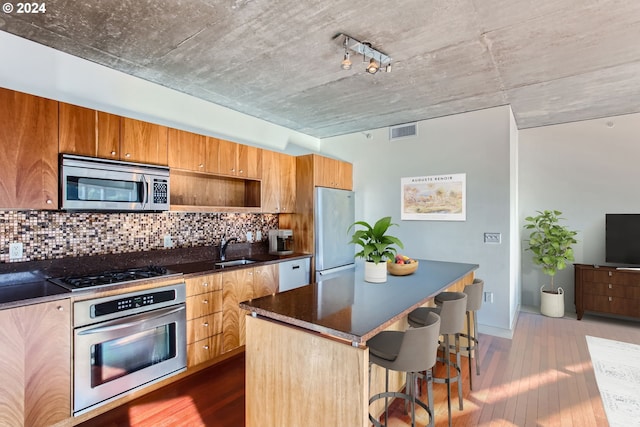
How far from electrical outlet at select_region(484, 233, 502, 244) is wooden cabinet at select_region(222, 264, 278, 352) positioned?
269 cm

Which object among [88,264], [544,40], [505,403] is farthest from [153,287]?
[544,40]

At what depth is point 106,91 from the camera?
2.82 metres

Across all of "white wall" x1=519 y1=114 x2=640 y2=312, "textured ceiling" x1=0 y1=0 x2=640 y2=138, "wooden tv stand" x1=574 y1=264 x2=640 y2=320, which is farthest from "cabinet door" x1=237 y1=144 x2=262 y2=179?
"wooden tv stand" x1=574 y1=264 x2=640 y2=320

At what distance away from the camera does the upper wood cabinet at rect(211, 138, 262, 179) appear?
11.2 feet

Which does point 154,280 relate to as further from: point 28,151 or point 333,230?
point 333,230

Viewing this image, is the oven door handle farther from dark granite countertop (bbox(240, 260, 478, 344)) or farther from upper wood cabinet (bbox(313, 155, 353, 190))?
upper wood cabinet (bbox(313, 155, 353, 190))

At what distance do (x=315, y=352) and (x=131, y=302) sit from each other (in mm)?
1622

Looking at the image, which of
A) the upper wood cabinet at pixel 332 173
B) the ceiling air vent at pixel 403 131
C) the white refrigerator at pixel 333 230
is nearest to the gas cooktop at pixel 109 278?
the white refrigerator at pixel 333 230

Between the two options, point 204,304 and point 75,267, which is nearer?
point 75,267

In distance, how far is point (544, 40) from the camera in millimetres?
2357

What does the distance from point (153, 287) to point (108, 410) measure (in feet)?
3.01

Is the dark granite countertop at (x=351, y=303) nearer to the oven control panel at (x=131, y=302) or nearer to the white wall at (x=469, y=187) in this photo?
the oven control panel at (x=131, y=302)

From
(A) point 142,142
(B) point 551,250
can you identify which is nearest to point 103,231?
(A) point 142,142

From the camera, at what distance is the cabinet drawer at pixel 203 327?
2.75 metres
